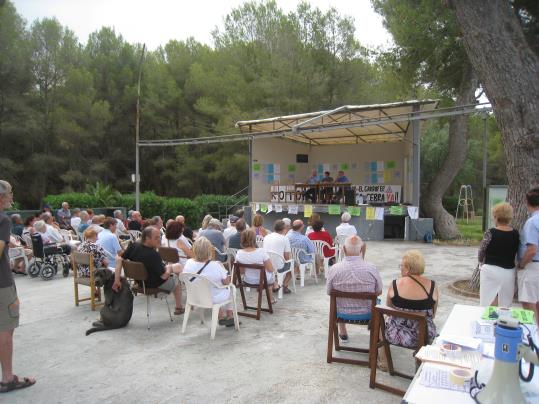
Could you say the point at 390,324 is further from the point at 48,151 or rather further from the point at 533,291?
the point at 48,151

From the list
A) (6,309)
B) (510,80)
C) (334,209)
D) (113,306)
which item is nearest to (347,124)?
(334,209)

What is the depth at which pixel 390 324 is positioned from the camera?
301cm

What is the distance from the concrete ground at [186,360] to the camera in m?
2.97

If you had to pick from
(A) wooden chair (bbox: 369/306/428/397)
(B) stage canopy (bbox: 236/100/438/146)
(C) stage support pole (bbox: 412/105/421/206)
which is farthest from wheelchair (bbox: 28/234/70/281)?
(C) stage support pole (bbox: 412/105/421/206)

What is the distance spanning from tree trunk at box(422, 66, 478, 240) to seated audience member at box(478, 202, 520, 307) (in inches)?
367

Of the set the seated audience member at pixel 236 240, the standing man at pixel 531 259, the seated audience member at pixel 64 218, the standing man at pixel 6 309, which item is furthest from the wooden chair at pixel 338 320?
the seated audience member at pixel 64 218

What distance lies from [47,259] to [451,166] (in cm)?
1115

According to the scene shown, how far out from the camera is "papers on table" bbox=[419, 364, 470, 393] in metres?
1.73

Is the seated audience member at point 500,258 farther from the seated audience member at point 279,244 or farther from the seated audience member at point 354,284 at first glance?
the seated audience member at point 279,244

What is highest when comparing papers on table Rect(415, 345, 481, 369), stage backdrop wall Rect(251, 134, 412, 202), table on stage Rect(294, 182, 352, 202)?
stage backdrop wall Rect(251, 134, 412, 202)

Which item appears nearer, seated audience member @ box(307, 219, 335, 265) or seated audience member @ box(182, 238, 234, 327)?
seated audience member @ box(182, 238, 234, 327)

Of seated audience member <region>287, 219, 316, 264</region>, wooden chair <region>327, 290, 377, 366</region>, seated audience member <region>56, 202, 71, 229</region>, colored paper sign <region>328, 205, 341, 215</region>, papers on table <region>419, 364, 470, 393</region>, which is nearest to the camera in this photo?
papers on table <region>419, 364, 470, 393</region>

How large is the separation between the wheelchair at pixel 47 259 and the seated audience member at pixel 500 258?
20.4 ft

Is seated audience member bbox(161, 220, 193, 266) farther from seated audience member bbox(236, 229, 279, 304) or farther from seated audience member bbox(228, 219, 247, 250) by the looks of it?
seated audience member bbox(236, 229, 279, 304)
